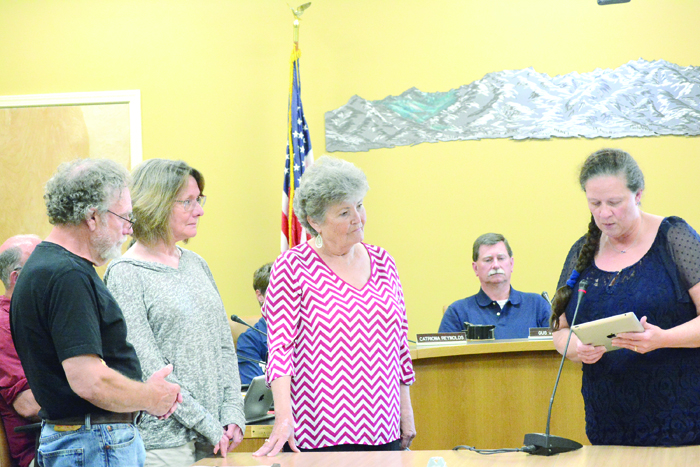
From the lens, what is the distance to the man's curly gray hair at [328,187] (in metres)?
2.15

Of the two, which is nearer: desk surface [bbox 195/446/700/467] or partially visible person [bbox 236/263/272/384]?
desk surface [bbox 195/446/700/467]

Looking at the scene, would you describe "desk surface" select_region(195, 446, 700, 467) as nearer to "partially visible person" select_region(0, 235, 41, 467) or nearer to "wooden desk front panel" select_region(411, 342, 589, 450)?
"partially visible person" select_region(0, 235, 41, 467)

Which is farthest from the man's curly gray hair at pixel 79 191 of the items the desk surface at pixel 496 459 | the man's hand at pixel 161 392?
the desk surface at pixel 496 459

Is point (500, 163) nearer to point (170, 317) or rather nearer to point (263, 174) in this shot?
A: point (263, 174)

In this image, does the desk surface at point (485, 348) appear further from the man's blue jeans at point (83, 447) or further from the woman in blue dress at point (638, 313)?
the man's blue jeans at point (83, 447)

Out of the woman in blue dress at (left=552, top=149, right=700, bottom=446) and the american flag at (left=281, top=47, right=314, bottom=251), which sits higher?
the american flag at (left=281, top=47, right=314, bottom=251)

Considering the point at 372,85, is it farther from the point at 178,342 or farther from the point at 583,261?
the point at 178,342

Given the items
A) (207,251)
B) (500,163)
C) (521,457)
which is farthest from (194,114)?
(521,457)

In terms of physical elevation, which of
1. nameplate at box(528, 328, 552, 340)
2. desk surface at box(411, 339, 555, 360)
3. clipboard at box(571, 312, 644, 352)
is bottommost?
desk surface at box(411, 339, 555, 360)

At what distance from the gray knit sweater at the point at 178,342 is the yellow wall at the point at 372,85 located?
A: 130 inches

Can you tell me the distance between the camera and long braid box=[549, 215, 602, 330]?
209 cm

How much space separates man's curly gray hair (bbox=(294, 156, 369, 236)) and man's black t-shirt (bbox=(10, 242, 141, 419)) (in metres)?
0.71

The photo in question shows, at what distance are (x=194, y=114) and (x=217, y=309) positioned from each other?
11.7 ft

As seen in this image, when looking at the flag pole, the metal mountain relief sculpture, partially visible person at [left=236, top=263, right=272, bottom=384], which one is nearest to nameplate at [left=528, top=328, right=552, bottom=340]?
partially visible person at [left=236, top=263, right=272, bottom=384]
